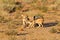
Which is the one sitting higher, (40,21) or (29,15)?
(40,21)

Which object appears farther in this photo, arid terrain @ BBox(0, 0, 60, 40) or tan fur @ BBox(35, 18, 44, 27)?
tan fur @ BBox(35, 18, 44, 27)

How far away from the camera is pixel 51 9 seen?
2725 cm

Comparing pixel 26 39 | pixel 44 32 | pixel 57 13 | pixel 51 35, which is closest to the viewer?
pixel 26 39

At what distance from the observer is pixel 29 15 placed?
78.7 ft

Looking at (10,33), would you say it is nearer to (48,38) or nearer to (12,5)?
(48,38)

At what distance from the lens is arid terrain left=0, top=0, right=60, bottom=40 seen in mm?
15562

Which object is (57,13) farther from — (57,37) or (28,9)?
(57,37)

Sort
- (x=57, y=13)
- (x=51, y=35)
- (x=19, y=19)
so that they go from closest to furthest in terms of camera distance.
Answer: (x=51, y=35) → (x=19, y=19) → (x=57, y=13)

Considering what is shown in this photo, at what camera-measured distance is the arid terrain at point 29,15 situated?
51.1 feet

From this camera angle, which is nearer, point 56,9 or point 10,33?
point 10,33

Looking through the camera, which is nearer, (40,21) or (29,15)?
(40,21)

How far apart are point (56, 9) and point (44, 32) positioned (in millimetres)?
10616

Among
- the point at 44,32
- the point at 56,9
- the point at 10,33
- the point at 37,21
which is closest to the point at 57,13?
the point at 56,9

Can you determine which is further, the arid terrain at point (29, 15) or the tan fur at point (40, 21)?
the tan fur at point (40, 21)
